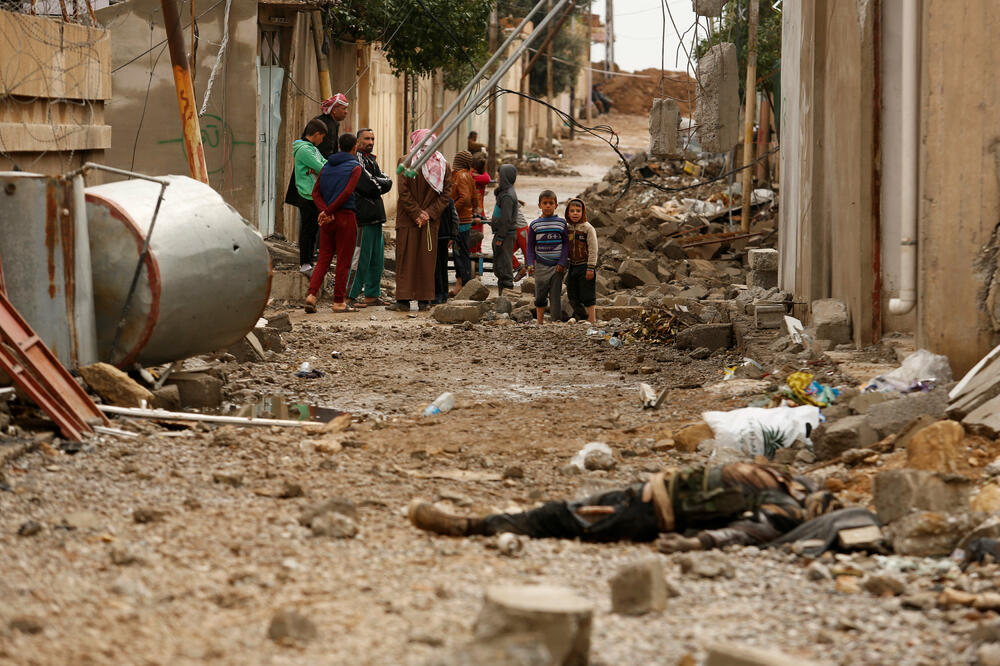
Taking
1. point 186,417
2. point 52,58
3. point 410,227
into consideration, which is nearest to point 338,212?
point 410,227

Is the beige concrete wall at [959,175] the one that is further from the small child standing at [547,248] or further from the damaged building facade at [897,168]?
→ the small child standing at [547,248]

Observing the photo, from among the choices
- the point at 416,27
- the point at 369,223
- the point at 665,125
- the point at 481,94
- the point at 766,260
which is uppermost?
the point at 416,27

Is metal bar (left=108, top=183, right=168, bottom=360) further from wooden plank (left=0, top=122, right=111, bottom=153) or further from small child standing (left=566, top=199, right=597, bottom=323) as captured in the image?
small child standing (left=566, top=199, right=597, bottom=323)

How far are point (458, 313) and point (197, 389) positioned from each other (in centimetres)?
429

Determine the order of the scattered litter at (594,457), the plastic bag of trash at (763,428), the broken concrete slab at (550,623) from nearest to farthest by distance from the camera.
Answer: the broken concrete slab at (550,623) → the scattered litter at (594,457) → the plastic bag of trash at (763,428)

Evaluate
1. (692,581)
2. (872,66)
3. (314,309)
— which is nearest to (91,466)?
(692,581)

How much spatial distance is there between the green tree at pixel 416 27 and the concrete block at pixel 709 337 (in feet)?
29.2

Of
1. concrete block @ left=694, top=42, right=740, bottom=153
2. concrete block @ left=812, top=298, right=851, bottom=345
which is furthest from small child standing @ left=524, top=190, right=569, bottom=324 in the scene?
concrete block @ left=694, top=42, right=740, bottom=153

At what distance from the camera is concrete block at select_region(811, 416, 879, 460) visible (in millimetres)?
5836

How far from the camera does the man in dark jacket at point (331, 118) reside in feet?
42.9

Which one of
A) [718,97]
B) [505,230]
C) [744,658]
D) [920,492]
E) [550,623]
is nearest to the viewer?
[744,658]

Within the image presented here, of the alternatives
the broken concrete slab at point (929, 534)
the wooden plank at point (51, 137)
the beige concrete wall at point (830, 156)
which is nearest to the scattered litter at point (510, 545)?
the broken concrete slab at point (929, 534)

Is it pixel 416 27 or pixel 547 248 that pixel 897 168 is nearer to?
pixel 547 248

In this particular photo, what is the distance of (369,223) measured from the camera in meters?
12.5
